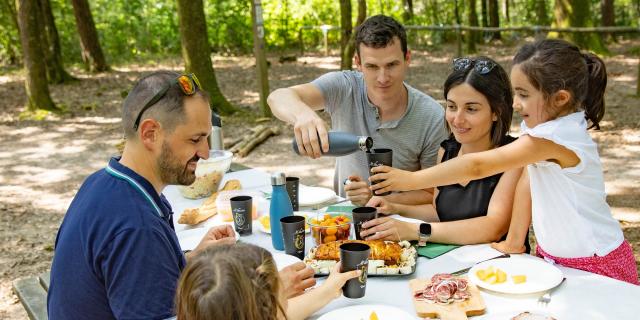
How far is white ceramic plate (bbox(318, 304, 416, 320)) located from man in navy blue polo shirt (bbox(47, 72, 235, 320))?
53 cm

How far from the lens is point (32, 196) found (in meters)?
6.29

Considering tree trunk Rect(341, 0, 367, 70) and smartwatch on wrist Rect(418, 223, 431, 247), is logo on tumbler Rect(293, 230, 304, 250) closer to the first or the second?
smartwatch on wrist Rect(418, 223, 431, 247)

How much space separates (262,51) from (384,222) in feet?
22.3

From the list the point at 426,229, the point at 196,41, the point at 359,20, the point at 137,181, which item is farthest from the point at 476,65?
the point at 359,20

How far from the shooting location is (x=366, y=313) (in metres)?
1.93

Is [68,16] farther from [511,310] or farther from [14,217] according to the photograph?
[511,310]

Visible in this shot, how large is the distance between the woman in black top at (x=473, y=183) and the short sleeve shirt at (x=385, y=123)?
58 cm

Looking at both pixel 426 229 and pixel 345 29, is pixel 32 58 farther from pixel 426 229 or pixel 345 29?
pixel 426 229

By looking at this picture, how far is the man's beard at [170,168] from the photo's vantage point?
197 centimetres

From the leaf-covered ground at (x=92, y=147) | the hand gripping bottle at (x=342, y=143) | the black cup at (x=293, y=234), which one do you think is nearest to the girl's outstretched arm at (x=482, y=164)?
the hand gripping bottle at (x=342, y=143)

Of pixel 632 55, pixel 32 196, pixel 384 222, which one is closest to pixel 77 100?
pixel 32 196

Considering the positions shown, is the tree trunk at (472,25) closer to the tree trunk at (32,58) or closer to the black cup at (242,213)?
the tree trunk at (32,58)

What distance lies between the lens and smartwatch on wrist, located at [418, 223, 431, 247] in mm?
2490

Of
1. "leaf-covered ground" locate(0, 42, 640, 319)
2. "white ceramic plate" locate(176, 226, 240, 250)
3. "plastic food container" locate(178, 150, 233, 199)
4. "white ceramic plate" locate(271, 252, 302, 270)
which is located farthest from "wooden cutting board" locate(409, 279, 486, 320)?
"leaf-covered ground" locate(0, 42, 640, 319)
